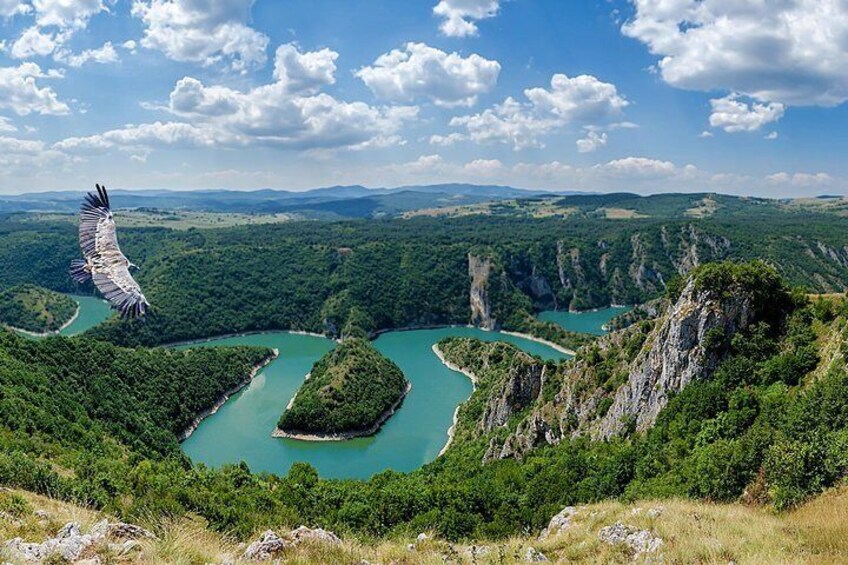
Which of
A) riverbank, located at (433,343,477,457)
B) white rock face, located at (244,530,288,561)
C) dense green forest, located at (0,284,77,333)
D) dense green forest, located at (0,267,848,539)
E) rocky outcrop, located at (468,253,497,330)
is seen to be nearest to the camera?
white rock face, located at (244,530,288,561)

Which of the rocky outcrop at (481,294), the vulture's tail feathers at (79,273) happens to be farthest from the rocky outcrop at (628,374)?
the rocky outcrop at (481,294)

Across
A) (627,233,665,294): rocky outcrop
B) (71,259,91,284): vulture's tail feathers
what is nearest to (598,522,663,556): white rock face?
(71,259,91,284): vulture's tail feathers

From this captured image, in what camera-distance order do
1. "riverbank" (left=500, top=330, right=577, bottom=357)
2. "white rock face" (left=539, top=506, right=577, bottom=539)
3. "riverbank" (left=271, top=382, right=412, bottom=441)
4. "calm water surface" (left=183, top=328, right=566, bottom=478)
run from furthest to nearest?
"riverbank" (left=500, top=330, right=577, bottom=357) < "riverbank" (left=271, top=382, right=412, bottom=441) < "calm water surface" (left=183, top=328, right=566, bottom=478) < "white rock face" (left=539, top=506, right=577, bottom=539)

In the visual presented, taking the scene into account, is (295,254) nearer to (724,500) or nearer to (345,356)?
(345,356)

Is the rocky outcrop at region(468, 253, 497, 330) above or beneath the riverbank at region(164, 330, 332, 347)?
above

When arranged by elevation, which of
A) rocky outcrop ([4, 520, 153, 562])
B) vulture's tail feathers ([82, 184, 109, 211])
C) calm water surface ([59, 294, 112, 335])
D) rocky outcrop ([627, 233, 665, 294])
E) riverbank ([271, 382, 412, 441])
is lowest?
riverbank ([271, 382, 412, 441])

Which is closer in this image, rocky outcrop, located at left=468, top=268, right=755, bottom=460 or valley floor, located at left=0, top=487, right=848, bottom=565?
valley floor, located at left=0, top=487, right=848, bottom=565

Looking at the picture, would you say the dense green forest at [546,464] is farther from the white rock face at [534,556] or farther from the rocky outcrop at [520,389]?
the white rock face at [534,556]

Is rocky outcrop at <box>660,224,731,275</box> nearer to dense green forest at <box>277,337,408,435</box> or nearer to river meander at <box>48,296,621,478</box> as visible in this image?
river meander at <box>48,296,621,478</box>
